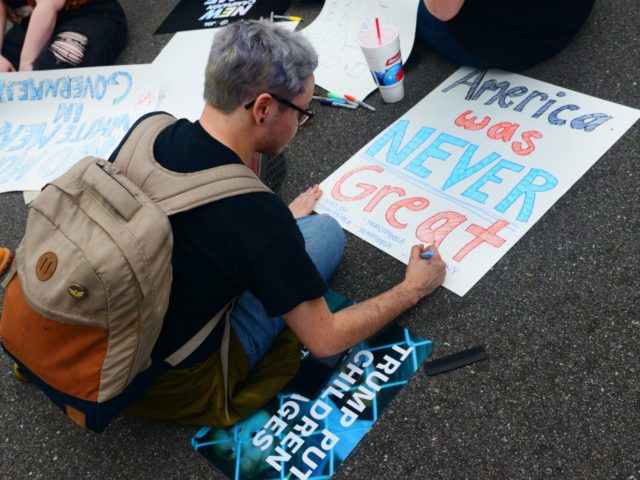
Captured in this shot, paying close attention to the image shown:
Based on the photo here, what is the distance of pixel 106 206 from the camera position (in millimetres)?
957

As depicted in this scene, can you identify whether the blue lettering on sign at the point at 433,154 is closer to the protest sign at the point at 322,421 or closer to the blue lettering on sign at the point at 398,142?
the blue lettering on sign at the point at 398,142

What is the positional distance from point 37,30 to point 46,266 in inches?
68.8

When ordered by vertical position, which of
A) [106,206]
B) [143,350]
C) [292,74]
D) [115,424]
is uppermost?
[292,74]

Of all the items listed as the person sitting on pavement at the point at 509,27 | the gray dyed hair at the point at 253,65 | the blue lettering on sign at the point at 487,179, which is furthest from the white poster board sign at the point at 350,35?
the gray dyed hair at the point at 253,65

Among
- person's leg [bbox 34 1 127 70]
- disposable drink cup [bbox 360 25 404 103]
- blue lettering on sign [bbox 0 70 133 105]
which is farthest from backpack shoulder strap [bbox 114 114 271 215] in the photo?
person's leg [bbox 34 1 127 70]

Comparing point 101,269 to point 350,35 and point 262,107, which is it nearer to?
point 262,107

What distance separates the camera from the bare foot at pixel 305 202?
1662 mm

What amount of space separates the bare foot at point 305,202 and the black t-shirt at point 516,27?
2.07ft

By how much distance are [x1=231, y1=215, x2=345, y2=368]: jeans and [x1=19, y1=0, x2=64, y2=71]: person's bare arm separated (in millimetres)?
1491

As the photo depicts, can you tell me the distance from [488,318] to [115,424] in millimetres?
908

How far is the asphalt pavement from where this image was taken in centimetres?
117

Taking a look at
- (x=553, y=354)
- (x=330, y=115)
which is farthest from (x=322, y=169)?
(x=553, y=354)

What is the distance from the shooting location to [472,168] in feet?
5.34

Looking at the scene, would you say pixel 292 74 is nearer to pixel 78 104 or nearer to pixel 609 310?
pixel 609 310
